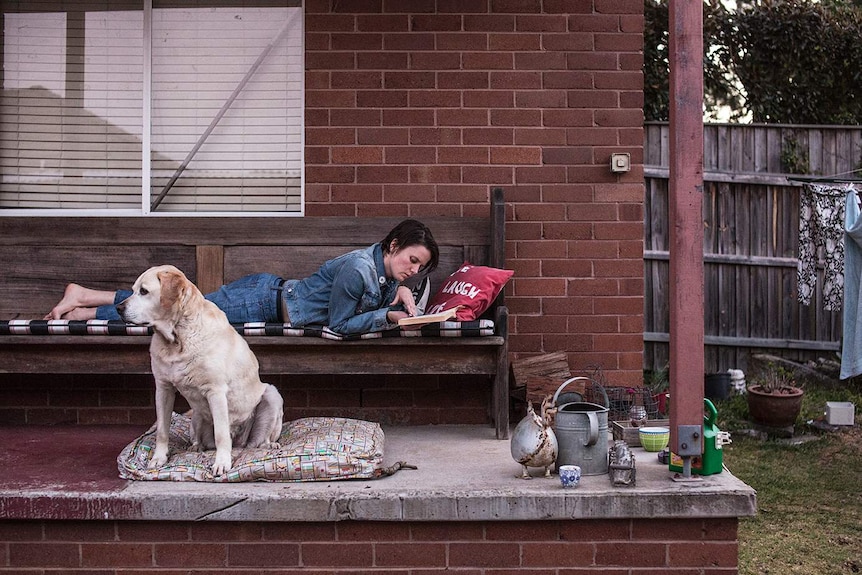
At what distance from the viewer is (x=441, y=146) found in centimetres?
552

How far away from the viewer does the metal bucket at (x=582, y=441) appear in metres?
3.91

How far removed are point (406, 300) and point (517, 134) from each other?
1438mm

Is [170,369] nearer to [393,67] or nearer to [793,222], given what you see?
[393,67]

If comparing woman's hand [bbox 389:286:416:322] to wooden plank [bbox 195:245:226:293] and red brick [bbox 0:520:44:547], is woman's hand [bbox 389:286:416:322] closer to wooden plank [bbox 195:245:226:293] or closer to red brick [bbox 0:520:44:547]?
wooden plank [bbox 195:245:226:293]

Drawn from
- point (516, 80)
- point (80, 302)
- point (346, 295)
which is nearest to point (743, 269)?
point (516, 80)

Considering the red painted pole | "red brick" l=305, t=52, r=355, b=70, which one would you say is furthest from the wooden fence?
the red painted pole

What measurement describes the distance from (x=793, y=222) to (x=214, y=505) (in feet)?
23.4

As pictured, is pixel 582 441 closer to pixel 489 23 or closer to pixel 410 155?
pixel 410 155

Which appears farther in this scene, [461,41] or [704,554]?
[461,41]

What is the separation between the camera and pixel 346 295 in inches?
181

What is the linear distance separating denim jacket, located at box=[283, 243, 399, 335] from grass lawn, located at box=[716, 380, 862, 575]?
2.33 m

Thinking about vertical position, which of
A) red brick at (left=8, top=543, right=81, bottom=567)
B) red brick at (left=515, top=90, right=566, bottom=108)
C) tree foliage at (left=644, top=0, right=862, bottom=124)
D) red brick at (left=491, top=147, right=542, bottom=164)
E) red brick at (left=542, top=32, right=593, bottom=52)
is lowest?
red brick at (left=8, top=543, right=81, bottom=567)

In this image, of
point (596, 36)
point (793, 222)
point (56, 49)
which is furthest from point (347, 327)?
point (793, 222)

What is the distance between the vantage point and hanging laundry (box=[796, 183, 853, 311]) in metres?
7.30
